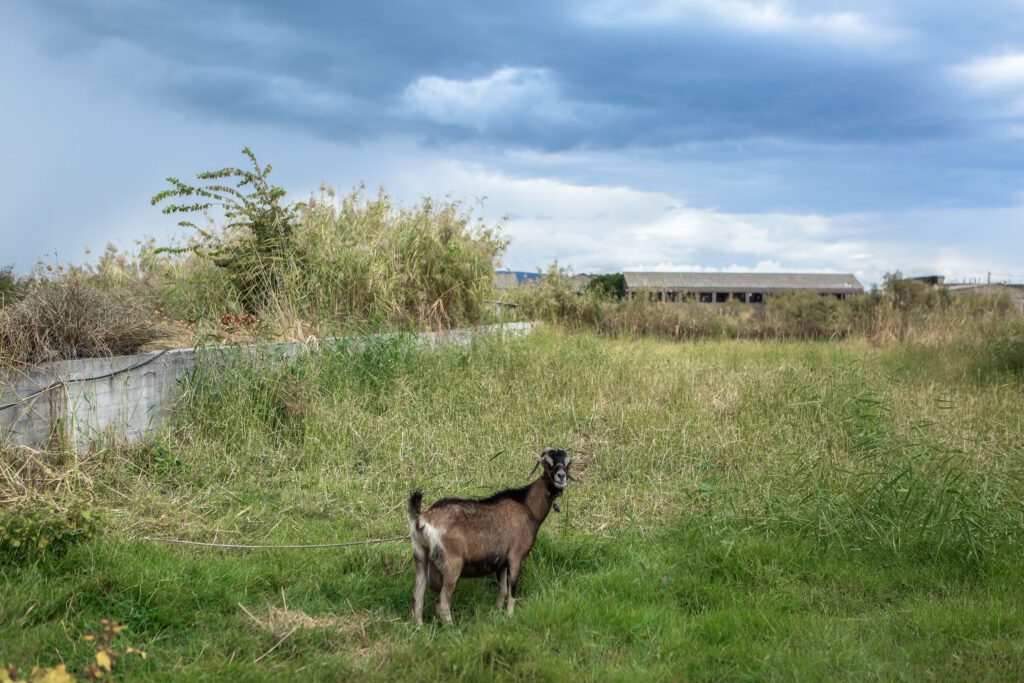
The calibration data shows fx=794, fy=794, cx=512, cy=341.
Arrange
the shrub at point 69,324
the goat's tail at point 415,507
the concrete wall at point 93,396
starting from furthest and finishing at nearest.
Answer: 1. the shrub at point 69,324
2. the concrete wall at point 93,396
3. the goat's tail at point 415,507

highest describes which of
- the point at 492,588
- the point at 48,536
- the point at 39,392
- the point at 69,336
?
the point at 69,336

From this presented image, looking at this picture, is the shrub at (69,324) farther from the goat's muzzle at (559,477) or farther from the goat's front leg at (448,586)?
the goat's muzzle at (559,477)

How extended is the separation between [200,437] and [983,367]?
1025 cm

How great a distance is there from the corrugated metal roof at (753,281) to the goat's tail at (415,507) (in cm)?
3163

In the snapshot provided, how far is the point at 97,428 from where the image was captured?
6.57 m

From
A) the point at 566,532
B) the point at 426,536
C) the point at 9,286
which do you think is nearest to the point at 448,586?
the point at 426,536

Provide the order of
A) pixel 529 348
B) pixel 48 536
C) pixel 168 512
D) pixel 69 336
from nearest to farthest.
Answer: pixel 48 536 < pixel 168 512 < pixel 69 336 < pixel 529 348

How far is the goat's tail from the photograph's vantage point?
362cm

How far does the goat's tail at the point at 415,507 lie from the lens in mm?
3623

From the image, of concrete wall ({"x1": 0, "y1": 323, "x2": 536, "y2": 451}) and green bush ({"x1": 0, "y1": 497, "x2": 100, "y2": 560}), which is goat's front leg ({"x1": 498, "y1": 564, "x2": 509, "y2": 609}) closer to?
green bush ({"x1": 0, "y1": 497, "x2": 100, "y2": 560})

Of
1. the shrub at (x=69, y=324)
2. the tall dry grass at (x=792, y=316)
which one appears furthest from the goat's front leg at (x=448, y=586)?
the tall dry grass at (x=792, y=316)

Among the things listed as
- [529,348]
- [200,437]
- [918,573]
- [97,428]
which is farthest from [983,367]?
[97,428]

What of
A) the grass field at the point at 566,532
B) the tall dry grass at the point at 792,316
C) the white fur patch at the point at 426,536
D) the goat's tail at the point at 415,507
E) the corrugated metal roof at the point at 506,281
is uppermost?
the corrugated metal roof at the point at 506,281

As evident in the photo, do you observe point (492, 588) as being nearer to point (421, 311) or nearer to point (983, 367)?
point (421, 311)
